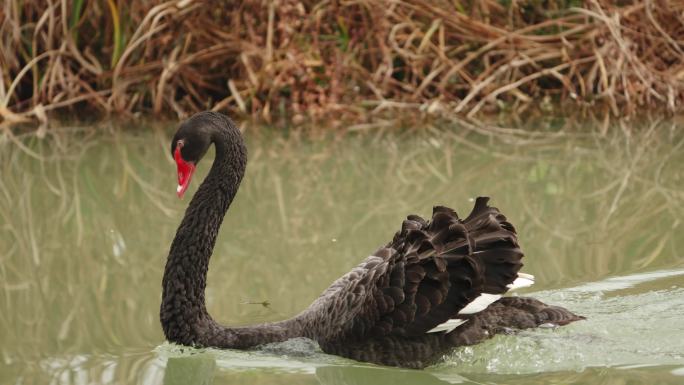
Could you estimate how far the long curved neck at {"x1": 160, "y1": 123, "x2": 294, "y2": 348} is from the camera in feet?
12.6

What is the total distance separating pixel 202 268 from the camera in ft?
12.9

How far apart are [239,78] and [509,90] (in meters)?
1.98

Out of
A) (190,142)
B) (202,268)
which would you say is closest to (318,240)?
(202,268)

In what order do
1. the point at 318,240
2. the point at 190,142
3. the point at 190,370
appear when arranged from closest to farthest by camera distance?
the point at 190,370
the point at 190,142
the point at 318,240

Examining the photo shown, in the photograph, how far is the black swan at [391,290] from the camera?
367 cm

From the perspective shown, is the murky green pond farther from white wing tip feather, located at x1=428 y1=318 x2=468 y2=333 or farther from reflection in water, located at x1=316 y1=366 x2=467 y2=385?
white wing tip feather, located at x1=428 y1=318 x2=468 y2=333

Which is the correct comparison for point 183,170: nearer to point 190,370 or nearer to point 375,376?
point 190,370

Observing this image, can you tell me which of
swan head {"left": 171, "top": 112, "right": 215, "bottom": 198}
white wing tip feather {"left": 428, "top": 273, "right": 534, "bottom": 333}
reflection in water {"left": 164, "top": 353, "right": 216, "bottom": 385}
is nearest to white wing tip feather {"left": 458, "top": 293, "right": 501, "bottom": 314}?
white wing tip feather {"left": 428, "top": 273, "right": 534, "bottom": 333}

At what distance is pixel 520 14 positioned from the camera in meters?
8.81

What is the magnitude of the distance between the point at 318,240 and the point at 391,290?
1573mm

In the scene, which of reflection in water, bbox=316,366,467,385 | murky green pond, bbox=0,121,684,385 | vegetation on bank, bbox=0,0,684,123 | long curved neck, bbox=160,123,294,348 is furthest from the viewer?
→ vegetation on bank, bbox=0,0,684,123

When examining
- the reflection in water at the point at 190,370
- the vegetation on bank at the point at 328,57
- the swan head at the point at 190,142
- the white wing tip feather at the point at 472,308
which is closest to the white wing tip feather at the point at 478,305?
the white wing tip feather at the point at 472,308

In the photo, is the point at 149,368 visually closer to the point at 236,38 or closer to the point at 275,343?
the point at 275,343

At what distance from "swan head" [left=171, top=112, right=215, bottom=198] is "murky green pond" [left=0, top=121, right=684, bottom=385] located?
603mm
